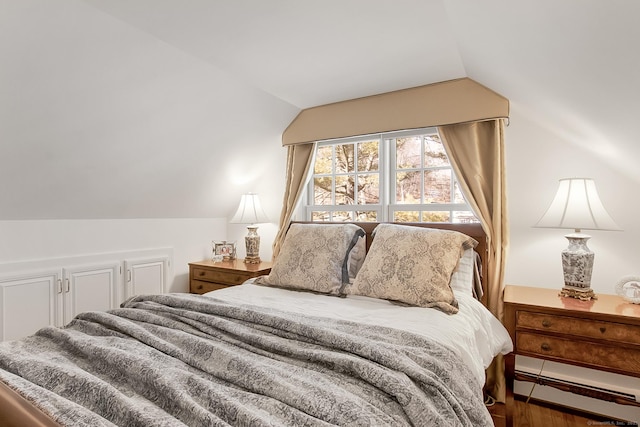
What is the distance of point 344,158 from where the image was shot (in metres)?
3.23

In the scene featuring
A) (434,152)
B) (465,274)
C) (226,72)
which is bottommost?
(465,274)

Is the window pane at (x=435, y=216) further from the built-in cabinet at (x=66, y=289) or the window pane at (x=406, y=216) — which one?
the built-in cabinet at (x=66, y=289)

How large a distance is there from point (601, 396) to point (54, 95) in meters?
3.35

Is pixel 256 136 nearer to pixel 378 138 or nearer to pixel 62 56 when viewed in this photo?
pixel 378 138

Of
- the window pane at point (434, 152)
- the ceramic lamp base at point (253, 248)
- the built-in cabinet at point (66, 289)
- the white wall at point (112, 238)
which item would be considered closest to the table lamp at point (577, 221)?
the window pane at point (434, 152)

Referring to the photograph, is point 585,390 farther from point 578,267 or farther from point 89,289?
point 89,289

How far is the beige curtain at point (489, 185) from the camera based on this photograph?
2312mm

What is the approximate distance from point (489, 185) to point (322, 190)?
4.79 ft

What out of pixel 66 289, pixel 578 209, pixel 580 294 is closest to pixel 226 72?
pixel 66 289

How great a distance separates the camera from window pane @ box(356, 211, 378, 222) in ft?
10.0

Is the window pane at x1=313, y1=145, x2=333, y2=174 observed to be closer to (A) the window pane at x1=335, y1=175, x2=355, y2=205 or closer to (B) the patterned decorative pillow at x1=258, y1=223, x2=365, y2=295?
(A) the window pane at x1=335, y1=175, x2=355, y2=205

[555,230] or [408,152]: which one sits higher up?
[408,152]

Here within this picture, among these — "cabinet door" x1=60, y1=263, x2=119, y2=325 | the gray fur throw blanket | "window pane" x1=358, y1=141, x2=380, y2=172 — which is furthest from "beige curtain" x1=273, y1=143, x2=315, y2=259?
the gray fur throw blanket

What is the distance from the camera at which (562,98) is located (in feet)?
5.60
